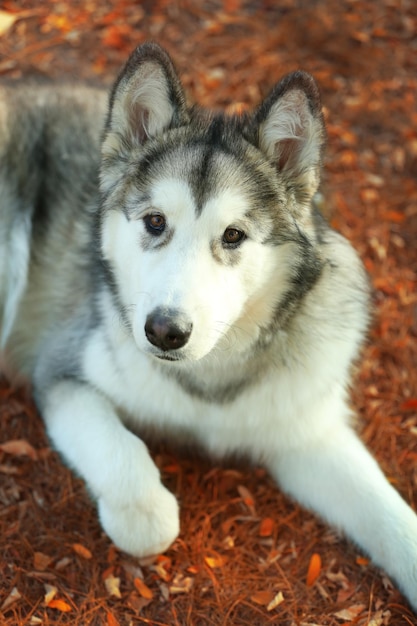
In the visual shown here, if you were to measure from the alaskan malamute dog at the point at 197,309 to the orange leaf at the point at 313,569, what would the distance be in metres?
0.19

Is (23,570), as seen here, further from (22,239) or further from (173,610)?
(22,239)

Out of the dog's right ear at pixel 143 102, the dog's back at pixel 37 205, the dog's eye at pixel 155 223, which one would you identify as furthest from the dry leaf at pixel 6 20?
the dog's eye at pixel 155 223

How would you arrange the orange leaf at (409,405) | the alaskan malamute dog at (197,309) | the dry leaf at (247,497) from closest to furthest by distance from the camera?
the alaskan malamute dog at (197,309) → the dry leaf at (247,497) → the orange leaf at (409,405)

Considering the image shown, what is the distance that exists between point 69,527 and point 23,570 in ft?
0.98

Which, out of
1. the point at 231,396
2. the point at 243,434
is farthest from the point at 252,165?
the point at 243,434

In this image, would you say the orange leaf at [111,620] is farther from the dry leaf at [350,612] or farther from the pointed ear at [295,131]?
the pointed ear at [295,131]

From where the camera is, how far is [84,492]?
3.61 m

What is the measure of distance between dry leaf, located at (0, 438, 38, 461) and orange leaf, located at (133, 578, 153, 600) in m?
0.89

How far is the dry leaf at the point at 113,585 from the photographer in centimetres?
321

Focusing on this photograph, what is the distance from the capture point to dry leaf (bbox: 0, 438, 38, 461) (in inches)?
149

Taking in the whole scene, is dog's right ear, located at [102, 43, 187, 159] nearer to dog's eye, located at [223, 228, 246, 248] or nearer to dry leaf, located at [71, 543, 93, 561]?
dog's eye, located at [223, 228, 246, 248]

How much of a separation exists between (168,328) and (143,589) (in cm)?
135

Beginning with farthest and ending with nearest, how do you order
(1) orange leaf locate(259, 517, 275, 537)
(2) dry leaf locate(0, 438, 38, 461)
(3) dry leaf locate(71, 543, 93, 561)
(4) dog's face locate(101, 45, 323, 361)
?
1. (2) dry leaf locate(0, 438, 38, 461)
2. (1) orange leaf locate(259, 517, 275, 537)
3. (3) dry leaf locate(71, 543, 93, 561)
4. (4) dog's face locate(101, 45, 323, 361)

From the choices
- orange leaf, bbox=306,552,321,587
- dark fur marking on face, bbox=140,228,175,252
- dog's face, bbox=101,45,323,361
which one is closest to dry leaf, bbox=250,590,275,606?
orange leaf, bbox=306,552,321,587
